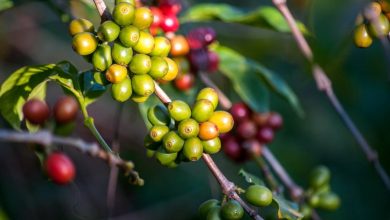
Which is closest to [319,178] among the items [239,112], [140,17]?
[239,112]

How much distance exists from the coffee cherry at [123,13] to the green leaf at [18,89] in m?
0.34

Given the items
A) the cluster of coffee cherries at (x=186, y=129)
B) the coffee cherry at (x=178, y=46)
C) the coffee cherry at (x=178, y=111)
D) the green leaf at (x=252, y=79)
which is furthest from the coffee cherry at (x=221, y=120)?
the green leaf at (x=252, y=79)

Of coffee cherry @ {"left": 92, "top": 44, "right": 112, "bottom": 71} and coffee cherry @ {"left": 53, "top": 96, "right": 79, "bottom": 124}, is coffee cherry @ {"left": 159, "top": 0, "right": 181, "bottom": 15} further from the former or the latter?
coffee cherry @ {"left": 53, "top": 96, "right": 79, "bottom": 124}

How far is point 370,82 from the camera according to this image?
5211 mm

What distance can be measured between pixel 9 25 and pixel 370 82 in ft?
10.0

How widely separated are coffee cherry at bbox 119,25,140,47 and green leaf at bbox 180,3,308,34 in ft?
3.48

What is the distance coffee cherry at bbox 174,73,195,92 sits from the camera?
2883 mm

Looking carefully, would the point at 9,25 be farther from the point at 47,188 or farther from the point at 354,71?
the point at 354,71

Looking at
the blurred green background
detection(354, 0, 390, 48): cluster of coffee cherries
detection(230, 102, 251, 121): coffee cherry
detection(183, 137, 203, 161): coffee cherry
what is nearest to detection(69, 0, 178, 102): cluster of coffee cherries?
detection(183, 137, 203, 161): coffee cherry

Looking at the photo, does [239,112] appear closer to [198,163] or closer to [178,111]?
[178,111]

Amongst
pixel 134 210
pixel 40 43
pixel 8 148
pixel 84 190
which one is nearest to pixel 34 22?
pixel 40 43

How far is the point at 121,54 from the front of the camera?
197 centimetres

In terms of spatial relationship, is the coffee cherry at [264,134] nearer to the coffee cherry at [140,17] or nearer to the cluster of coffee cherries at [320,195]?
the cluster of coffee cherries at [320,195]

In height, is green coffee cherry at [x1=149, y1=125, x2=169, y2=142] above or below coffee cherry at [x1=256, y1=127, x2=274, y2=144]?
above
